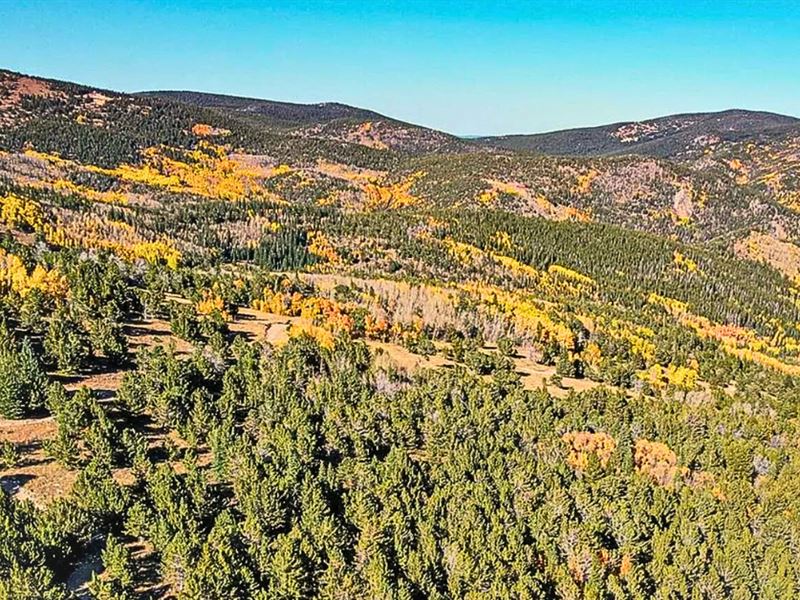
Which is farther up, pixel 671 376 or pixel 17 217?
pixel 17 217

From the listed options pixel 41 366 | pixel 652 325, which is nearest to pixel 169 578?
pixel 41 366

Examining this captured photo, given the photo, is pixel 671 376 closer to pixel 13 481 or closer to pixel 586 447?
pixel 586 447

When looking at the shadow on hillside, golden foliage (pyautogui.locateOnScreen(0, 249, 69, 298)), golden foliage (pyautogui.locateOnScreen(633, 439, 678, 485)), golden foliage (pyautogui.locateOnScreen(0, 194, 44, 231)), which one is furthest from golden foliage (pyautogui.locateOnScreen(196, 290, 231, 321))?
golden foliage (pyautogui.locateOnScreen(0, 194, 44, 231))

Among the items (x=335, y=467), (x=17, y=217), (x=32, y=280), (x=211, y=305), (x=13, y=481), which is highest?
(x=17, y=217)

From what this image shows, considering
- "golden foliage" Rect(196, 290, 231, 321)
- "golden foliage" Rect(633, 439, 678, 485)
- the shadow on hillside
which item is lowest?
"golden foliage" Rect(633, 439, 678, 485)

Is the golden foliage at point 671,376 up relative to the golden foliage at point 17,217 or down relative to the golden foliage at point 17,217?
down

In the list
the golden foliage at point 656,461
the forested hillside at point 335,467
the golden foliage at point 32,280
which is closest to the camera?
the forested hillside at point 335,467

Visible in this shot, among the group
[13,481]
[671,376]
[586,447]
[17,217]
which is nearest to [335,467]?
[13,481]

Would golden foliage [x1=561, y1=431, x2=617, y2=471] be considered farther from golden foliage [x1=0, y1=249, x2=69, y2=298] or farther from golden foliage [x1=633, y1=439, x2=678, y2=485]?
golden foliage [x1=0, y1=249, x2=69, y2=298]

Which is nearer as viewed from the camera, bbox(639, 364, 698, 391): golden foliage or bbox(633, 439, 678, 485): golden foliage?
bbox(633, 439, 678, 485): golden foliage

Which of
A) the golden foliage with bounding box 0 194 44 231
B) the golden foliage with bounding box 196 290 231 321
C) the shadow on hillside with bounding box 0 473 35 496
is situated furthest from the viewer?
the golden foliage with bounding box 0 194 44 231

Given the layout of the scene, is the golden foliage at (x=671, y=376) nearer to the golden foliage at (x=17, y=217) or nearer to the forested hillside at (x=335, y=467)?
the forested hillside at (x=335, y=467)

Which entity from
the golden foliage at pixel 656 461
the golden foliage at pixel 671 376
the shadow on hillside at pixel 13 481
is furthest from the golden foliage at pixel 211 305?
the golden foliage at pixel 671 376
